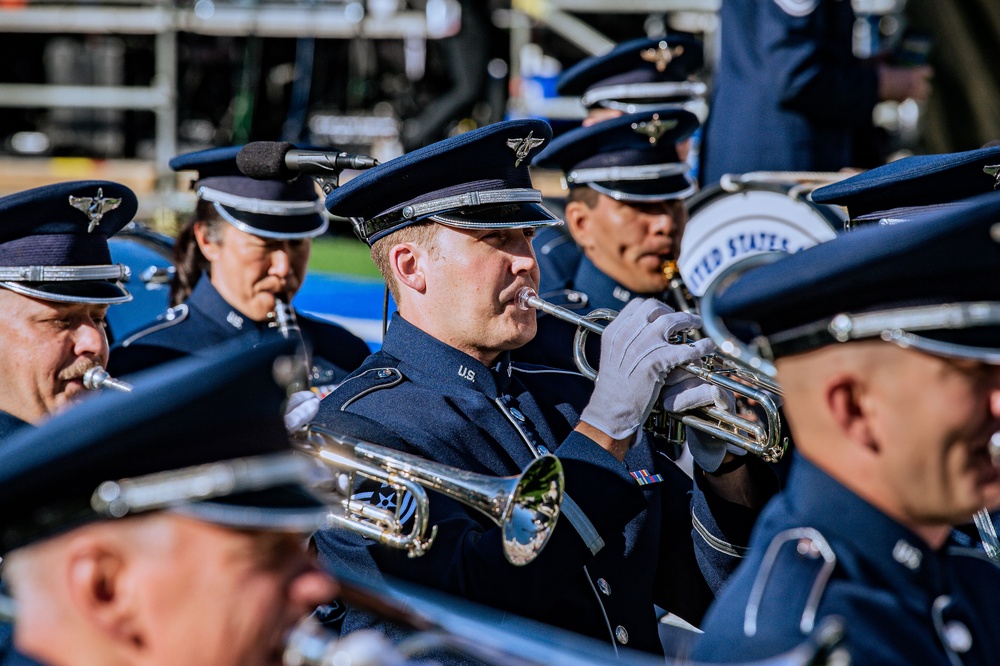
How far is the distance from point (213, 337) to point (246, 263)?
0.29 metres

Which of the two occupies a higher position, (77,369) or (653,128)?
(653,128)

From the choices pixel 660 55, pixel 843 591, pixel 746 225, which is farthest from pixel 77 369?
pixel 660 55

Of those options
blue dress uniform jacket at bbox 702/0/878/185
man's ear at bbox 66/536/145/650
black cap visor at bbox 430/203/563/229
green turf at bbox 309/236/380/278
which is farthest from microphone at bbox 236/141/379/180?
green turf at bbox 309/236/380/278

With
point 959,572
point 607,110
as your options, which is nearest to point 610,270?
point 607,110

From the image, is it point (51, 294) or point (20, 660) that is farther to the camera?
point (51, 294)

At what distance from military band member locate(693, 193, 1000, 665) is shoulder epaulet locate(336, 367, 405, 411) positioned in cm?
125

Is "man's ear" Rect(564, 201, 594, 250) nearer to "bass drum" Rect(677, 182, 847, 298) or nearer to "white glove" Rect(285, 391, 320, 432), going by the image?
"bass drum" Rect(677, 182, 847, 298)

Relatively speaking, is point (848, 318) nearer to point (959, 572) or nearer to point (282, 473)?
point (959, 572)

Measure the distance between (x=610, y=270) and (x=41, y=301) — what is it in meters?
2.12

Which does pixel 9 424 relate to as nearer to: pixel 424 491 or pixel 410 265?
pixel 410 265

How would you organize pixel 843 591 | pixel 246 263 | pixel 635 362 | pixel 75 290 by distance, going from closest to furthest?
pixel 843 591, pixel 635 362, pixel 75 290, pixel 246 263

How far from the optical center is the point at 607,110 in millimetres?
5793

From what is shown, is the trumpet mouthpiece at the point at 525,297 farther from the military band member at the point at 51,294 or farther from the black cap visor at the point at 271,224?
the black cap visor at the point at 271,224

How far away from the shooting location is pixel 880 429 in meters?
1.69
